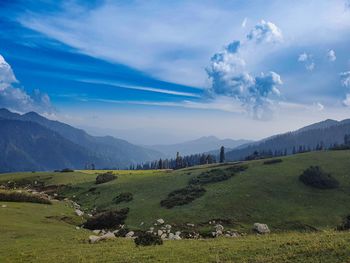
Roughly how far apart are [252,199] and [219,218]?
950 centimetres

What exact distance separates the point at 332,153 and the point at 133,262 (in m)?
73.3

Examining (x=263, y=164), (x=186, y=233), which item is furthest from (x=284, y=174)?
(x=186, y=233)

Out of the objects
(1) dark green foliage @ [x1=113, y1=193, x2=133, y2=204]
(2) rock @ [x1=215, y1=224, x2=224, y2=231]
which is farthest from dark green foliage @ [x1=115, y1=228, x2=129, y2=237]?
(1) dark green foliage @ [x1=113, y1=193, x2=133, y2=204]

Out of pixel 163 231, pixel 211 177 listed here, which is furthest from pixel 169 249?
pixel 211 177

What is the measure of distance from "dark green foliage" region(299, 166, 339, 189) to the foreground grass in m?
35.2

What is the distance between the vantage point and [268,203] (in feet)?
177

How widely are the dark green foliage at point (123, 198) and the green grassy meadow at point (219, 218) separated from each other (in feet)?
4.38

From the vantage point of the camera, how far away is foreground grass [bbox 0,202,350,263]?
19281 millimetres

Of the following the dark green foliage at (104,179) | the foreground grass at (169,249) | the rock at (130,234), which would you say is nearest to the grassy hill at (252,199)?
the rock at (130,234)

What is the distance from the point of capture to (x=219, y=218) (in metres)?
47.9

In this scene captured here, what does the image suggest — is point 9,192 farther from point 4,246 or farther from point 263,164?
point 263,164

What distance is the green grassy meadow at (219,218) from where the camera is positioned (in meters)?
21.9

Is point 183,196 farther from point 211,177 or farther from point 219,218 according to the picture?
point 211,177

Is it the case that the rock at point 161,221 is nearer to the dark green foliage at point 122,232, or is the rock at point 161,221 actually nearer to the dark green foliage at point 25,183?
the dark green foliage at point 122,232
